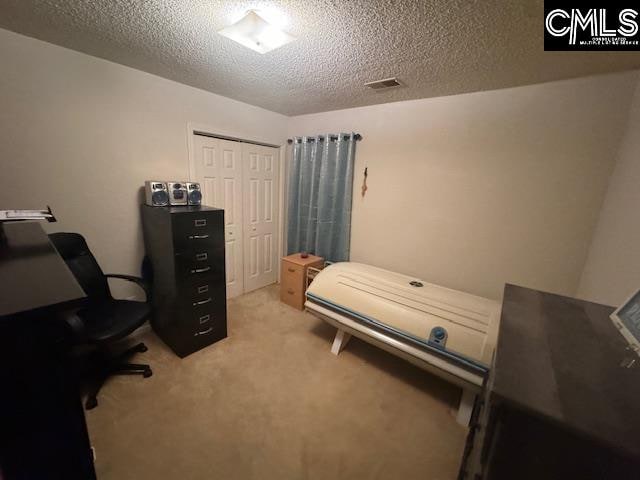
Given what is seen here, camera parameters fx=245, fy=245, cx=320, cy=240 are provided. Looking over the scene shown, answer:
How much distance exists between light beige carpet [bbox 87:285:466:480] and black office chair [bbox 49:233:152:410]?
0.28 ft

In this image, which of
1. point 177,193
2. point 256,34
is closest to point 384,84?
point 256,34

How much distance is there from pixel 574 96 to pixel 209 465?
3289mm

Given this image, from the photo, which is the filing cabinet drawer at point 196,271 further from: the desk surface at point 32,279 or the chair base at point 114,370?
the desk surface at point 32,279

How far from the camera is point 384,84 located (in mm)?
2047

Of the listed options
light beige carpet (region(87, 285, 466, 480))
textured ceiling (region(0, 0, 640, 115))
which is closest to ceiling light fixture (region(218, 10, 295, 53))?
textured ceiling (region(0, 0, 640, 115))

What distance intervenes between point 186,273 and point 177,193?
0.74 m

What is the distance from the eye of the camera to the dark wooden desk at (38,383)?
608mm

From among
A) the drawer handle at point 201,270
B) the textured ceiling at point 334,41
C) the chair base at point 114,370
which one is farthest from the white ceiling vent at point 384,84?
the chair base at point 114,370

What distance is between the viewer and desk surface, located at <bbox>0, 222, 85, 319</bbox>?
2.10ft

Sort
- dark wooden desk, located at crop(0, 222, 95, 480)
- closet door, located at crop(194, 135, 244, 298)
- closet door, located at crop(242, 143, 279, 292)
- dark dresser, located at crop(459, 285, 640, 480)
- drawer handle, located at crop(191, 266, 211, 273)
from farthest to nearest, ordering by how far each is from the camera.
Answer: closet door, located at crop(242, 143, 279, 292) < closet door, located at crop(194, 135, 244, 298) < drawer handle, located at crop(191, 266, 211, 273) < dark wooden desk, located at crop(0, 222, 95, 480) < dark dresser, located at crop(459, 285, 640, 480)

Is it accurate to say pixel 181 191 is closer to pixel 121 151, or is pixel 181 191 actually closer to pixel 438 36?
pixel 121 151

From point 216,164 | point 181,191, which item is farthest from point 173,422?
point 216,164
